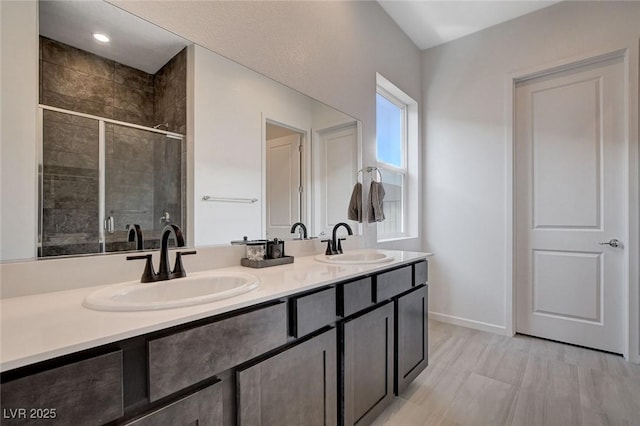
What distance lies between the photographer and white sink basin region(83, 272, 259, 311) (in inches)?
30.4

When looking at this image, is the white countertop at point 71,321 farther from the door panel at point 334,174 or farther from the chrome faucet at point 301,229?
the door panel at point 334,174

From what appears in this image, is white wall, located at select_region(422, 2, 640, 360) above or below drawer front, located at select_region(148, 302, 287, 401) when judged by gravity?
above

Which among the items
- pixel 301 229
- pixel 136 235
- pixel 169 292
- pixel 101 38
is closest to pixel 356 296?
pixel 301 229

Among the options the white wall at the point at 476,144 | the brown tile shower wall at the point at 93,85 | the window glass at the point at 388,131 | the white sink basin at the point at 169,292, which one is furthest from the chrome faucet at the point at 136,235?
the white wall at the point at 476,144

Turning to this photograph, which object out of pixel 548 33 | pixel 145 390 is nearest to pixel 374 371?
pixel 145 390

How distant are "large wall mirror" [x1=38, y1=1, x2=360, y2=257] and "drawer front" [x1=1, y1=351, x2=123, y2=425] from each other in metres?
0.56

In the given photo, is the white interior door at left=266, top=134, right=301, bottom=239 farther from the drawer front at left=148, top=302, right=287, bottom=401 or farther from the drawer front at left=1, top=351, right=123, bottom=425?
the drawer front at left=1, top=351, right=123, bottom=425

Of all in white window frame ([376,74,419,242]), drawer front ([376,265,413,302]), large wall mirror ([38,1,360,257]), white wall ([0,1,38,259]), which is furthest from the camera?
white window frame ([376,74,419,242])

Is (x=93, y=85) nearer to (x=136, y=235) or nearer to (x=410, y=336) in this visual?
(x=136, y=235)

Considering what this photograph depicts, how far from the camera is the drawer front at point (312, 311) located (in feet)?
3.43

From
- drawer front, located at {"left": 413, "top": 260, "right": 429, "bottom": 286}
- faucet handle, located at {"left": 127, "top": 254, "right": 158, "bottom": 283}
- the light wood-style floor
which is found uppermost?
faucet handle, located at {"left": 127, "top": 254, "right": 158, "bottom": 283}

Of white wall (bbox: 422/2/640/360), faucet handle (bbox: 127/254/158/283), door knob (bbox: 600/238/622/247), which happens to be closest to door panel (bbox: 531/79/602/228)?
door knob (bbox: 600/238/622/247)

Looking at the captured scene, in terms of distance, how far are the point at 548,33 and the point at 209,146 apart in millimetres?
3033

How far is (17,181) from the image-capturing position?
0.90 m
